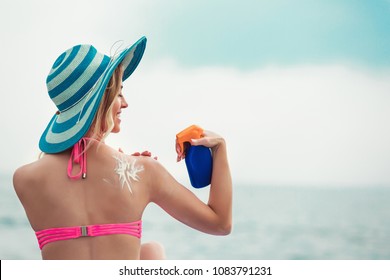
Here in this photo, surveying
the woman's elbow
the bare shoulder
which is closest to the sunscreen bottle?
the woman's elbow

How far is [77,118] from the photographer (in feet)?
6.09

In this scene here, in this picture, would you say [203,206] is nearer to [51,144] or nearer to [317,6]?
[51,144]

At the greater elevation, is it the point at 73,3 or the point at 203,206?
the point at 73,3

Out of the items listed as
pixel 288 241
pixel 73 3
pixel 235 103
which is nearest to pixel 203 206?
pixel 73 3

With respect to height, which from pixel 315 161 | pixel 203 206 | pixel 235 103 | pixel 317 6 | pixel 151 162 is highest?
pixel 317 6

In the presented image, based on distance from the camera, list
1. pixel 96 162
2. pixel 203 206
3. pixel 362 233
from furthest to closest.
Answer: pixel 362 233 → pixel 203 206 → pixel 96 162

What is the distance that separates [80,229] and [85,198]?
0.30ft

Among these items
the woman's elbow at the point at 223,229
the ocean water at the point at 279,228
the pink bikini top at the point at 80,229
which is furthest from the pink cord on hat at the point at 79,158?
the ocean water at the point at 279,228

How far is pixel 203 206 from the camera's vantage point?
77.0 inches

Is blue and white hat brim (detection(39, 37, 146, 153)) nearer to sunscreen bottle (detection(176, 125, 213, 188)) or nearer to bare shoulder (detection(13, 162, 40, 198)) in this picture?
bare shoulder (detection(13, 162, 40, 198))

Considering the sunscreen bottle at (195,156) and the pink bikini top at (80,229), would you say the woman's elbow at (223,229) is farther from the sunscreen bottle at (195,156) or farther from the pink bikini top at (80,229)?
the pink bikini top at (80,229)

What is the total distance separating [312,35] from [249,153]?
281 centimetres

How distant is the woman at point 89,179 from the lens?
1800mm

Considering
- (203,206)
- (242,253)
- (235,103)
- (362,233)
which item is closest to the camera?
(203,206)
